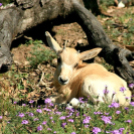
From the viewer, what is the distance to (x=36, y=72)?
26.5 feet

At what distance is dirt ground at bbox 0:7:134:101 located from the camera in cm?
677

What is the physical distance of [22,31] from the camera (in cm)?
721

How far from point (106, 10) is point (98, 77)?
19.5ft

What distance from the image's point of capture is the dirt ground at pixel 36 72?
6.77 meters

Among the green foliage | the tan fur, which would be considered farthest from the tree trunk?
the green foliage

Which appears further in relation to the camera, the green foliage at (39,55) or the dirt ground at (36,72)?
the green foliage at (39,55)

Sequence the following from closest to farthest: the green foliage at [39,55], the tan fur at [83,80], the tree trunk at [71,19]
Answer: the tan fur at [83,80], the tree trunk at [71,19], the green foliage at [39,55]

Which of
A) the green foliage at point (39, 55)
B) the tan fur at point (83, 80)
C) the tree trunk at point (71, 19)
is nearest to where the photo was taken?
the tan fur at point (83, 80)

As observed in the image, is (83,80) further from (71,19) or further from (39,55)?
(71,19)

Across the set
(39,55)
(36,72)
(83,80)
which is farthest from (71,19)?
(83,80)

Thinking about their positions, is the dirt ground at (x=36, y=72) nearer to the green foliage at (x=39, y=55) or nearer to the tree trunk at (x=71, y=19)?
the green foliage at (x=39, y=55)

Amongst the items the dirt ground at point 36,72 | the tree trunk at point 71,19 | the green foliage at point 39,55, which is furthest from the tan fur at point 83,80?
the green foliage at point 39,55

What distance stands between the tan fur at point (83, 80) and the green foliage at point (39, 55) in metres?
1.51

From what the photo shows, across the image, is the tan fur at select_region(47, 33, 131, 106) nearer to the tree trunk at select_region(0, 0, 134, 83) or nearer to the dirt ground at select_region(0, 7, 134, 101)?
the dirt ground at select_region(0, 7, 134, 101)
